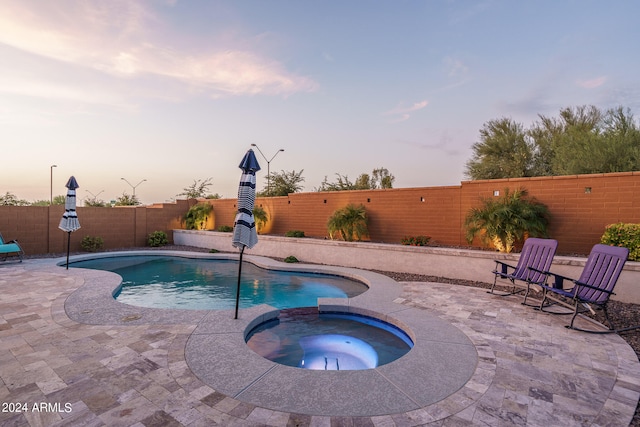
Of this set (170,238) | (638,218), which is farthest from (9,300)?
(638,218)

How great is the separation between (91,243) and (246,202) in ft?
44.8

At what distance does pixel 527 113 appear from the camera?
60.7 ft

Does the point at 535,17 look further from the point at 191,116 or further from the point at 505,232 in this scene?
the point at 191,116

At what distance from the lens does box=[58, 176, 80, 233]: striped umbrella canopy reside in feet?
30.0

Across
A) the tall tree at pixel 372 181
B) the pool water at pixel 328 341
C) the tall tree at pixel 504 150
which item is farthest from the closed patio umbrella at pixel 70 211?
the tall tree at pixel 504 150

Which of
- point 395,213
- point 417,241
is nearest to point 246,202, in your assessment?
point 417,241

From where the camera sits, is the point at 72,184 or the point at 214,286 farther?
the point at 72,184

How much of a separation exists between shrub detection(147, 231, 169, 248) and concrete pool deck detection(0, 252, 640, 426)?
1125 centimetres

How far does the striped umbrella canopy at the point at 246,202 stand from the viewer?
15.9 ft

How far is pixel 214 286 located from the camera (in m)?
9.04

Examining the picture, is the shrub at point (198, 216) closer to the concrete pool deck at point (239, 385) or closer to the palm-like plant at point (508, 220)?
the concrete pool deck at point (239, 385)

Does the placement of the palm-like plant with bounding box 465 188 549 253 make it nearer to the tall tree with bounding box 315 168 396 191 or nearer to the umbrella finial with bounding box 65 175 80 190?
the umbrella finial with bounding box 65 175 80 190

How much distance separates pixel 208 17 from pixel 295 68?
3754 millimetres

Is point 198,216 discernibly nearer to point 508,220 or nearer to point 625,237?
point 508,220
